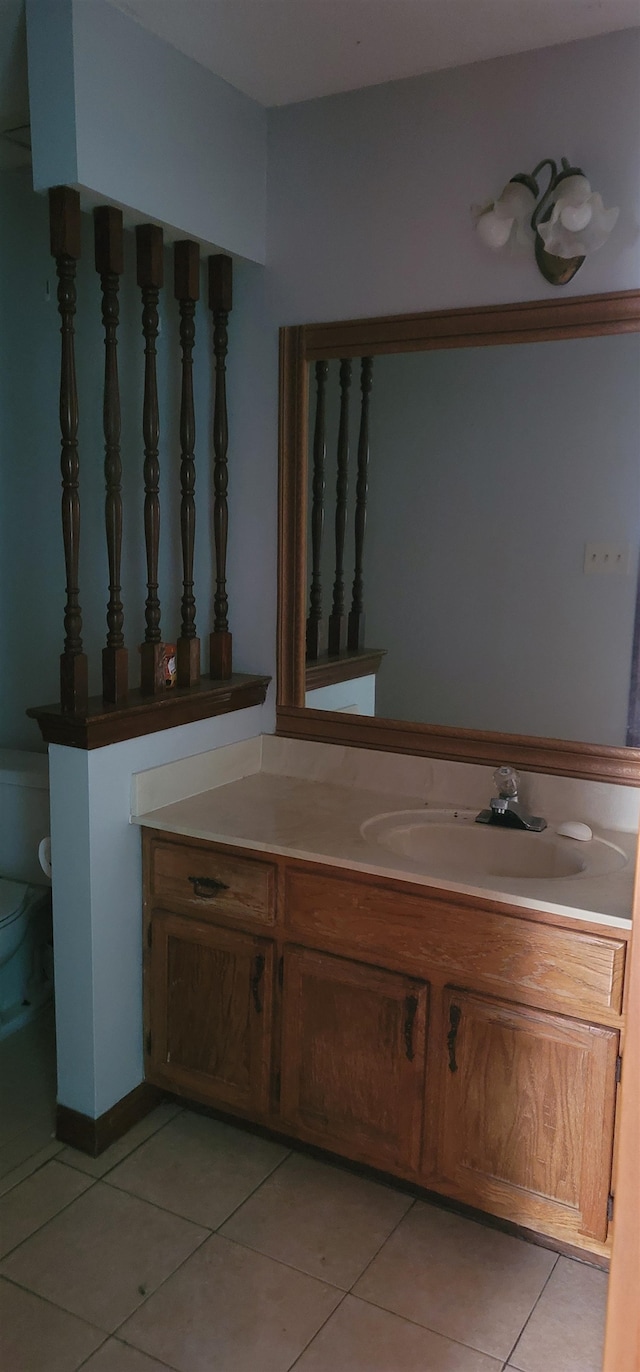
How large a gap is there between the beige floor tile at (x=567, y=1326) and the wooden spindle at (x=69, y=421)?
4.74ft

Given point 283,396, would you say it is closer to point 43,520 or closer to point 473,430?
point 473,430

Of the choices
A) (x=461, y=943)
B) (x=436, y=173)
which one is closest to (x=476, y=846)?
(x=461, y=943)

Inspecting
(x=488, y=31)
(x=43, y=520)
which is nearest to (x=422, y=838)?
(x=43, y=520)

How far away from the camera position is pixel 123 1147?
2146 mm

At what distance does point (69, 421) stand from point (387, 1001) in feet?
4.42

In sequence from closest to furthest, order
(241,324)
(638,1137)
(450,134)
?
(638,1137), (450,134), (241,324)

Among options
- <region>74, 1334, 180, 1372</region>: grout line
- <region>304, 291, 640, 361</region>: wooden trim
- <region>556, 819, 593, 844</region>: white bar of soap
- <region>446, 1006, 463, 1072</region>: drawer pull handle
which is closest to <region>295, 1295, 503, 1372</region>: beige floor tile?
<region>74, 1334, 180, 1372</region>: grout line

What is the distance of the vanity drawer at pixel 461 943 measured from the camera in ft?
5.53

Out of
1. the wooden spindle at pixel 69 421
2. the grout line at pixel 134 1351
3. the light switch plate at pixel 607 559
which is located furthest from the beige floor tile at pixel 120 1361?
the light switch plate at pixel 607 559

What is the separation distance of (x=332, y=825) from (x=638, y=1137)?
49.7 inches

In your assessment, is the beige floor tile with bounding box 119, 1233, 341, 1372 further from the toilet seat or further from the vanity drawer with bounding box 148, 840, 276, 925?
the toilet seat

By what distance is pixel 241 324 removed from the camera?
2.40 m

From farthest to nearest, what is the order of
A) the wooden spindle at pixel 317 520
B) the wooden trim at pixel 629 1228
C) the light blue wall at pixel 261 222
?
1. the wooden spindle at pixel 317 520
2. the light blue wall at pixel 261 222
3. the wooden trim at pixel 629 1228

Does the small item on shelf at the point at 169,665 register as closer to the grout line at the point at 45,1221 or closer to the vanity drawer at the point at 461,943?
the vanity drawer at the point at 461,943
